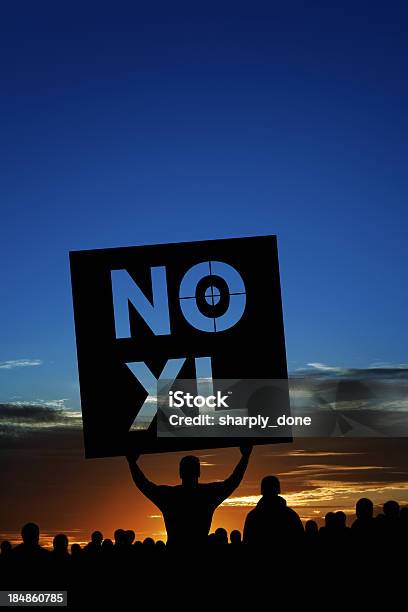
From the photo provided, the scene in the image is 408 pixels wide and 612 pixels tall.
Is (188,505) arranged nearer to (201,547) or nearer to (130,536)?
(201,547)

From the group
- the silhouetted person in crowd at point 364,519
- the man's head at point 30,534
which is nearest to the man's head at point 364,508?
the silhouetted person in crowd at point 364,519

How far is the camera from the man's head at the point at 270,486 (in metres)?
6.23

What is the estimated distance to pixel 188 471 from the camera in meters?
5.93

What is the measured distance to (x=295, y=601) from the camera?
5.11 metres

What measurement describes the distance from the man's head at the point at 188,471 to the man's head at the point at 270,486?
616mm

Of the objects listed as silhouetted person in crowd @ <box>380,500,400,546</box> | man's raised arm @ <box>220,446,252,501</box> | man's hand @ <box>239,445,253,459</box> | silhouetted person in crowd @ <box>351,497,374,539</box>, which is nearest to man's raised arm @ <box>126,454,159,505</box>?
man's raised arm @ <box>220,446,252,501</box>

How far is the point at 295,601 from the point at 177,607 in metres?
0.79

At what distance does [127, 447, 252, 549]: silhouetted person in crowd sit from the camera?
19.3 ft

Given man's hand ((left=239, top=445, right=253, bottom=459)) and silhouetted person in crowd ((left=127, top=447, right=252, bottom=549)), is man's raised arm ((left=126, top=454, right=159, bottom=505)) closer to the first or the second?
silhouetted person in crowd ((left=127, top=447, right=252, bottom=549))

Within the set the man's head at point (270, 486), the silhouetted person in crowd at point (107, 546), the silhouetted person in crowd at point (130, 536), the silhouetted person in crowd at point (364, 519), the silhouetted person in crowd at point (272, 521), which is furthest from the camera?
the silhouetted person in crowd at point (130, 536)

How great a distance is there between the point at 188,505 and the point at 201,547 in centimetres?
32

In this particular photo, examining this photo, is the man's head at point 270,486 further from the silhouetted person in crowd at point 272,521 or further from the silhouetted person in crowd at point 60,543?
the silhouetted person in crowd at point 60,543

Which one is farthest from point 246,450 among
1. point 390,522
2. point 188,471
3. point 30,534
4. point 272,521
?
point 30,534

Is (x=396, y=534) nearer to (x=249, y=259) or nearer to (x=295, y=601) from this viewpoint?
(x=295, y=601)
